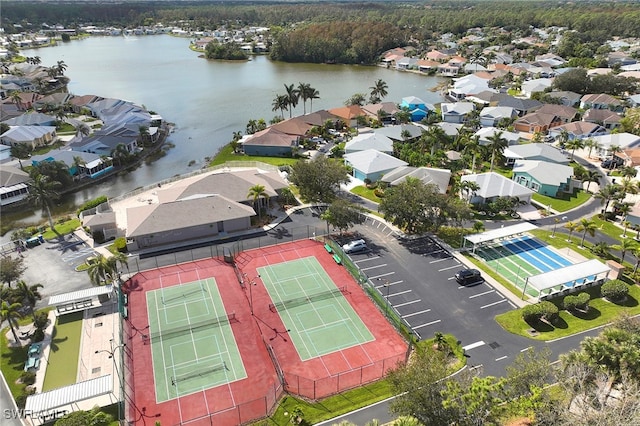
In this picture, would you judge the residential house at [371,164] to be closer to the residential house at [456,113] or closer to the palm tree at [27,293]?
the residential house at [456,113]

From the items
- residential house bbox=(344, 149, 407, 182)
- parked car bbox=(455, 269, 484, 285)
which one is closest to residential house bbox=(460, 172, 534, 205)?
residential house bbox=(344, 149, 407, 182)

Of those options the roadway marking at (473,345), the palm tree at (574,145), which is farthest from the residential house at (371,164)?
the roadway marking at (473,345)

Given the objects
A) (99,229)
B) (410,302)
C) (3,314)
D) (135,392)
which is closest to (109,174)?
(99,229)

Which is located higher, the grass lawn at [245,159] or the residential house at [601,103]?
the residential house at [601,103]

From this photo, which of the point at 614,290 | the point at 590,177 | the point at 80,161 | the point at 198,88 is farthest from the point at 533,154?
the point at 198,88

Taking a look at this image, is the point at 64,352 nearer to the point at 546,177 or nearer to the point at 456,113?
the point at 546,177

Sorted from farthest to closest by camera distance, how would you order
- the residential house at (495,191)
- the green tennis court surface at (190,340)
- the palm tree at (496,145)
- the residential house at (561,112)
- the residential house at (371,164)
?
the residential house at (561,112) → the palm tree at (496,145) → the residential house at (371,164) → the residential house at (495,191) → the green tennis court surface at (190,340)
